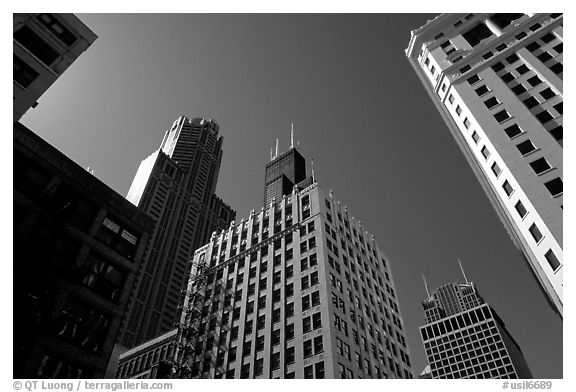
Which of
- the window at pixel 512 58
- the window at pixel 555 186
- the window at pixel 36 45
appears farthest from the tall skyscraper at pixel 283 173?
the window at pixel 555 186

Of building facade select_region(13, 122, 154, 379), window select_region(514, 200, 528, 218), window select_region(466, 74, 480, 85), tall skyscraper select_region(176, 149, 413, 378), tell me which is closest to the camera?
building facade select_region(13, 122, 154, 379)

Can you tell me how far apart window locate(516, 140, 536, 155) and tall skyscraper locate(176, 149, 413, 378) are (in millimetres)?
31108

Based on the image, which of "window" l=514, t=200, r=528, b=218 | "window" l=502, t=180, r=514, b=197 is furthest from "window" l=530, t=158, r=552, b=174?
"window" l=514, t=200, r=528, b=218

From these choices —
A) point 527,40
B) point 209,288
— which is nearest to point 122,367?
point 209,288

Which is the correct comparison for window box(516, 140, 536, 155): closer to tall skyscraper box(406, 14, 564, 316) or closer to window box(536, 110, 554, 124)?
tall skyscraper box(406, 14, 564, 316)

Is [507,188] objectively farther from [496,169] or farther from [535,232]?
[535,232]

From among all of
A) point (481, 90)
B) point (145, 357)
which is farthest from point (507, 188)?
point (145, 357)

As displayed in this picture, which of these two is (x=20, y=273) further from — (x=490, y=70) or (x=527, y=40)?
(x=527, y=40)

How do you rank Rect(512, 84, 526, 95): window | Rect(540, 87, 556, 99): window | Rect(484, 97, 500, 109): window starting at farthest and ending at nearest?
Rect(484, 97, 500, 109): window, Rect(512, 84, 526, 95): window, Rect(540, 87, 556, 99): window

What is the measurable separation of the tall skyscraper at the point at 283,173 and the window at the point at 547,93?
74.6m

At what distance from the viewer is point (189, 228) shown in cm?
19762

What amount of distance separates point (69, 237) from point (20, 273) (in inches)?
193

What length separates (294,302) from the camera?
6397 cm

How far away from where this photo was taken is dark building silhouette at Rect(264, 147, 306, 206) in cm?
12088
